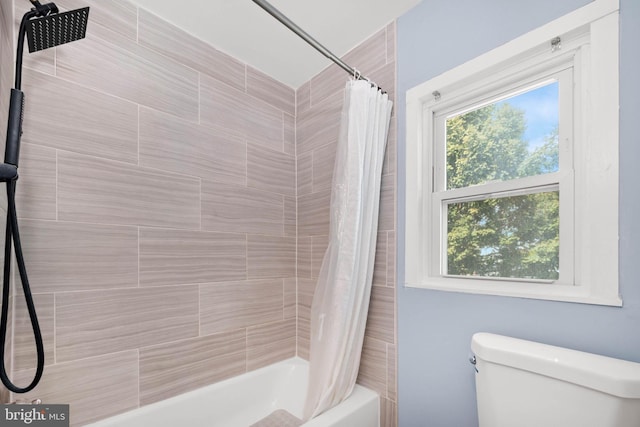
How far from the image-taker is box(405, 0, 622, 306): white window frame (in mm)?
908

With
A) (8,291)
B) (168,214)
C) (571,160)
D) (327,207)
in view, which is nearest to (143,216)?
(168,214)

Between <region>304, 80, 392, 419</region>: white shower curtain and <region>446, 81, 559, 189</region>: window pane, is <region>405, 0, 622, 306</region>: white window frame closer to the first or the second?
<region>446, 81, 559, 189</region>: window pane

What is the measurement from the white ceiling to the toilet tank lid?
1476mm

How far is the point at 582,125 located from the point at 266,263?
5.12 ft

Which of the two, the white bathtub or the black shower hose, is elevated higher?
the black shower hose

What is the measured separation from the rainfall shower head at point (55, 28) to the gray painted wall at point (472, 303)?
50.9 inches

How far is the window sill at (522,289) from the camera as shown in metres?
0.92

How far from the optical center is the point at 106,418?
1266 millimetres

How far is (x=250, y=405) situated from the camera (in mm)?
1665

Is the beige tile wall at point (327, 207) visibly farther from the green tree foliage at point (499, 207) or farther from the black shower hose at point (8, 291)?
the black shower hose at point (8, 291)

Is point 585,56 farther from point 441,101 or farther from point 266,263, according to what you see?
point 266,263

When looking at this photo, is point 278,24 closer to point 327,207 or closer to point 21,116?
point 327,207

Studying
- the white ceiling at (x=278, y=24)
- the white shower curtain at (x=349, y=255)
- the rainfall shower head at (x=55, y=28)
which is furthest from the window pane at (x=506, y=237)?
the rainfall shower head at (x=55, y=28)

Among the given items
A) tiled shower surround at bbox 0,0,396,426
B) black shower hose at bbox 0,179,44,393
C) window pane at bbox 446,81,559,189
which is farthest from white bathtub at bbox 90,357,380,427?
window pane at bbox 446,81,559,189
